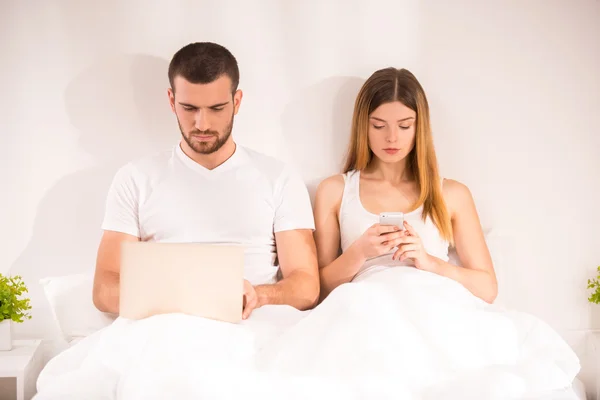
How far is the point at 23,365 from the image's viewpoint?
253 centimetres

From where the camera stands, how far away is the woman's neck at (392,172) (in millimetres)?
2920

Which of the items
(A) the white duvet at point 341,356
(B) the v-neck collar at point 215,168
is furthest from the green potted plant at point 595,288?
(B) the v-neck collar at point 215,168

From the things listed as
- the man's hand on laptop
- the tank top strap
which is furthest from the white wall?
the man's hand on laptop

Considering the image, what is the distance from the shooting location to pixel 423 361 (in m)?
1.97

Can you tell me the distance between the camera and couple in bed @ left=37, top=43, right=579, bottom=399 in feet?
6.21

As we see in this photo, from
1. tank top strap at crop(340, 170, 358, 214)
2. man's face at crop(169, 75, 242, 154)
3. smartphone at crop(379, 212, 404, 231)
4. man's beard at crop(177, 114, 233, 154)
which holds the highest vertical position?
man's face at crop(169, 75, 242, 154)

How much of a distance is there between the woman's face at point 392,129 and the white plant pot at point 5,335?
158 cm

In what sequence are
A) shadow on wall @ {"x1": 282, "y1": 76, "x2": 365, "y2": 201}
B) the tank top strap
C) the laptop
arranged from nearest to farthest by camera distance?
1. the laptop
2. the tank top strap
3. shadow on wall @ {"x1": 282, "y1": 76, "x2": 365, "y2": 201}

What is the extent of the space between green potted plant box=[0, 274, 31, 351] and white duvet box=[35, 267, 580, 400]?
0.58 m

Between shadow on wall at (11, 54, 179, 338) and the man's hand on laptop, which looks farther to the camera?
shadow on wall at (11, 54, 179, 338)

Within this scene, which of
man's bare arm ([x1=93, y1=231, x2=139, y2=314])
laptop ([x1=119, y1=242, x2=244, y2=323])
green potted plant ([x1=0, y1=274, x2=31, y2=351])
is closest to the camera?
laptop ([x1=119, y1=242, x2=244, y2=323])

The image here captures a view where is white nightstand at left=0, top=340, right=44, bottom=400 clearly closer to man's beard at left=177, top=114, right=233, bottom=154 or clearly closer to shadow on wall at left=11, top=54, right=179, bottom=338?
shadow on wall at left=11, top=54, right=179, bottom=338

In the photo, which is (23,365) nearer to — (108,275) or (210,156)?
(108,275)

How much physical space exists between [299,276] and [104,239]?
74cm
